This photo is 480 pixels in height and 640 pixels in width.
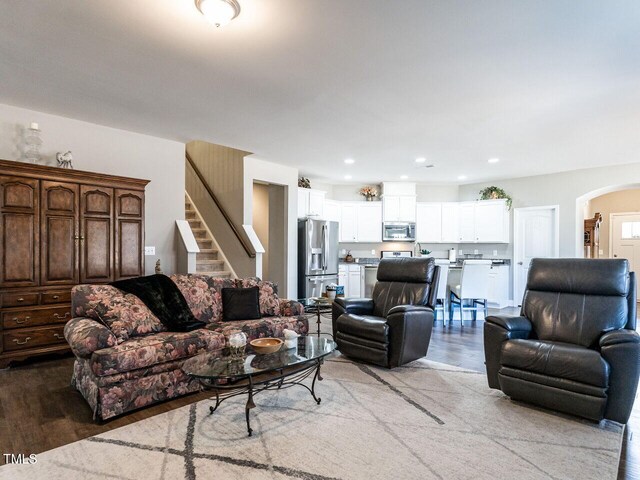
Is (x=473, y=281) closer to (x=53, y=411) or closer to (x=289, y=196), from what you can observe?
(x=289, y=196)

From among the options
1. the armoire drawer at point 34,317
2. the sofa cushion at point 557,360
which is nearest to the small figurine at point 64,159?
the armoire drawer at point 34,317

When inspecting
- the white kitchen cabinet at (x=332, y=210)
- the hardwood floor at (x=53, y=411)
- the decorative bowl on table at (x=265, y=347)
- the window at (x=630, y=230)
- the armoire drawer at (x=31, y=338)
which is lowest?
the hardwood floor at (x=53, y=411)

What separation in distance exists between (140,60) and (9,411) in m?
2.87

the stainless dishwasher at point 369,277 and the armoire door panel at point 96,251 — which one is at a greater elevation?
the armoire door panel at point 96,251

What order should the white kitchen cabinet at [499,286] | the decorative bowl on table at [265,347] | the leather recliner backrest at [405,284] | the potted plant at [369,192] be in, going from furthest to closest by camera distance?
the potted plant at [369,192]
the white kitchen cabinet at [499,286]
the leather recliner backrest at [405,284]
the decorative bowl on table at [265,347]

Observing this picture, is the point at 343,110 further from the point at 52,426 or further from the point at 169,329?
the point at 52,426

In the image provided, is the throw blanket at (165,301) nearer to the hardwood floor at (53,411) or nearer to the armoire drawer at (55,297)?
the hardwood floor at (53,411)

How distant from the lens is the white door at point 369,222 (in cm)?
864

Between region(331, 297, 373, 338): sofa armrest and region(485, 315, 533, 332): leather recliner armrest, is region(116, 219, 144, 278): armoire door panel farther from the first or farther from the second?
region(485, 315, 533, 332): leather recliner armrest

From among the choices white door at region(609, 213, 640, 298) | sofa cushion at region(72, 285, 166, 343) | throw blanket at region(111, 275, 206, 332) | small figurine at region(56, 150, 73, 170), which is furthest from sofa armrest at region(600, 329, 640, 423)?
white door at region(609, 213, 640, 298)

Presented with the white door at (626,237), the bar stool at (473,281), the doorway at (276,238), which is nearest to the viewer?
the bar stool at (473,281)

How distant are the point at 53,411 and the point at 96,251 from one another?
1984mm

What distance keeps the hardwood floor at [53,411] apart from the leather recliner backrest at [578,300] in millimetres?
664

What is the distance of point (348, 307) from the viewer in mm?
4117
